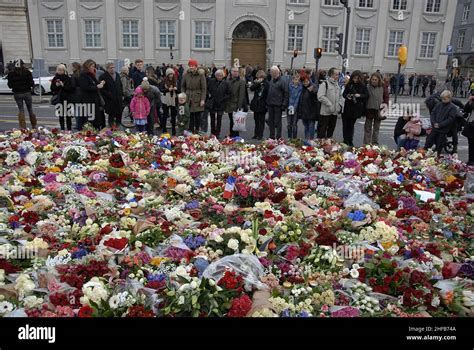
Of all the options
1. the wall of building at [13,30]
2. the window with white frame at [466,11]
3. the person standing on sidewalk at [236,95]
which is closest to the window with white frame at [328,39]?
the wall of building at [13,30]

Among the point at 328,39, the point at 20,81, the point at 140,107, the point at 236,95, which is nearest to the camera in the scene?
the point at 140,107

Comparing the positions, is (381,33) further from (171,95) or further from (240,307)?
(240,307)

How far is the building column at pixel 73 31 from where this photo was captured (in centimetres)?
3422

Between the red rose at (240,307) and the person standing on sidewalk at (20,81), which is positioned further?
the person standing on sidewalk at (20,81)

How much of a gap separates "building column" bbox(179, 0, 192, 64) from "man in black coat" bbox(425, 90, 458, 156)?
88.6 feet

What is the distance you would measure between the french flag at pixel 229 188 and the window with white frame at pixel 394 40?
3454 centimetres

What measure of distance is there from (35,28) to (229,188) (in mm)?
34655

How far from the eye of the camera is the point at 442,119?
10242 mm

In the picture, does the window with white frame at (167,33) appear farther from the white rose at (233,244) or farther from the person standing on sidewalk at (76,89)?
the white rose at (233,244)

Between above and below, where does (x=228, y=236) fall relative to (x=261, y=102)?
below

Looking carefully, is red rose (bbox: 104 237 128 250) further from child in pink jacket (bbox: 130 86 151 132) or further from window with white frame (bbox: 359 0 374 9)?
window with white frame (bbox: 359 0 374 9)

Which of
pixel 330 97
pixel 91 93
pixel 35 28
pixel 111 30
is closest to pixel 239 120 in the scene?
pixel 330 97

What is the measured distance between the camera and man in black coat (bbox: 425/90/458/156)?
1010 cm

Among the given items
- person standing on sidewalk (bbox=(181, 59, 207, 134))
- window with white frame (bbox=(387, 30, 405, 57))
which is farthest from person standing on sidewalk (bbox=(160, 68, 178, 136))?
window with white frame (bbox=(387, 30, 405, 57))
